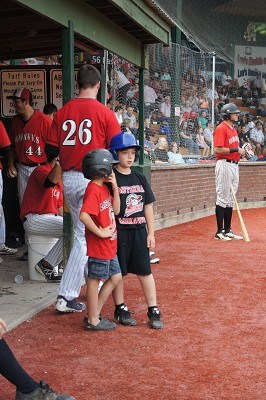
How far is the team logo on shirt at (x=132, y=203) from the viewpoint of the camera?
5180mm

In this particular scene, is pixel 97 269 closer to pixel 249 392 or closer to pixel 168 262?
pixel 249 392

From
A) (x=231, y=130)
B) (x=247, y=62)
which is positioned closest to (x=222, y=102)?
(x=247, y=62)

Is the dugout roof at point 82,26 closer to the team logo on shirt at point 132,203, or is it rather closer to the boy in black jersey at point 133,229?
the boy in black jersey at point 133,229

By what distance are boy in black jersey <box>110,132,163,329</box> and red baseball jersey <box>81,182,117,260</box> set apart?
0.21 meters

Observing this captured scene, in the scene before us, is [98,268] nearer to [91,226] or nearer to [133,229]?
[91,226]

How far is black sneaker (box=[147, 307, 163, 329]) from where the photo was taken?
5.08m

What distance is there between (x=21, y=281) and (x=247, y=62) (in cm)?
1608

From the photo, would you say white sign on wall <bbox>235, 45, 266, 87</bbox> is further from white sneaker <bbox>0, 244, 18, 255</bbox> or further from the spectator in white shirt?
white sneaker <bbox>0, 244, 18, 255</bbox>

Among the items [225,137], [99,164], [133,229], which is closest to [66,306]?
[133,229]

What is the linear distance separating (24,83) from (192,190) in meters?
6.08

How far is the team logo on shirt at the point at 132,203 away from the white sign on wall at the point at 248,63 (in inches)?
575

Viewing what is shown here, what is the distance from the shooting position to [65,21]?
6000 mm

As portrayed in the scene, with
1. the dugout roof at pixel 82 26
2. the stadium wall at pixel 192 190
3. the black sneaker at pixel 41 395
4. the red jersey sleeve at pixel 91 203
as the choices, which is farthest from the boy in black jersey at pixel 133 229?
the stadium wall at pixel 192 190

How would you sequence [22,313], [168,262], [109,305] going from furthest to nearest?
[168,262] → [109,305] → [22,313]
